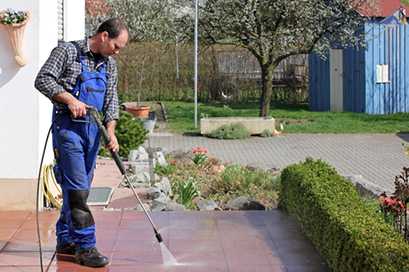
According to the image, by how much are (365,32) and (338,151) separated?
633 cm

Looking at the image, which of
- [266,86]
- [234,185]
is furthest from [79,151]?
[266,86]

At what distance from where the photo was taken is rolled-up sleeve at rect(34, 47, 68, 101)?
222 inches

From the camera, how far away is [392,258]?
4.59 metres

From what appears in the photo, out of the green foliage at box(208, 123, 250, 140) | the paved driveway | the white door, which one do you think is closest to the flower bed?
the paved driveway

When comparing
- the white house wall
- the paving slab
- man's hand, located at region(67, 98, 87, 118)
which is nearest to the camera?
man's hand, located at region(67, 98, 87, 118)

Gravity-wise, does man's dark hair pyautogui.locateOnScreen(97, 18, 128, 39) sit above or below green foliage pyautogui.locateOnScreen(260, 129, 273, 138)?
above

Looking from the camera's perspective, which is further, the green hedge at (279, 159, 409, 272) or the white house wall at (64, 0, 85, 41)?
the white house wall at (64, 0, 85, 41)

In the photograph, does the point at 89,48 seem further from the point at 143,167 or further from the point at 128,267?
the point at 143,167

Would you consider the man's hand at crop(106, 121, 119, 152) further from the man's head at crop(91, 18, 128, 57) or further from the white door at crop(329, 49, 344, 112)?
the white door at crop(329, 49, 344, 112)

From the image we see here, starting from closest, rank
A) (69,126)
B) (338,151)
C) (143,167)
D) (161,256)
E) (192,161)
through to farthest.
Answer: (69,126) → (161,256) → (143,167) → (192,161) → (338,151)

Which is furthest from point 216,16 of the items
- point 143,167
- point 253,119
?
point 143,167

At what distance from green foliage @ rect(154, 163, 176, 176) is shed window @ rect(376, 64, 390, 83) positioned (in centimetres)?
1209

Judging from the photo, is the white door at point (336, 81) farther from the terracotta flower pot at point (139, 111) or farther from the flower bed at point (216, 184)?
the flower bed at point (216, 184)

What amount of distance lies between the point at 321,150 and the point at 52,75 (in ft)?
36.8
